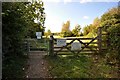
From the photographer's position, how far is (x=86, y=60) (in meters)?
12.3

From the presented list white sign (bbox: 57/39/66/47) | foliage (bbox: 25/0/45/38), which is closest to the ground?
white sign (bbox: 57/39/66/47)

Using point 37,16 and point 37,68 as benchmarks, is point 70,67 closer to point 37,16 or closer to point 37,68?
point 37,68

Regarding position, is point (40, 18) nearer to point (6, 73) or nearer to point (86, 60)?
point (86, 60)

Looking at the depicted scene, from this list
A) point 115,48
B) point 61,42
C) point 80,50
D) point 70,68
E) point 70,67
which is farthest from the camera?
point 61,42

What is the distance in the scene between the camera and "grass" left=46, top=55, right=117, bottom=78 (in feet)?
30.0

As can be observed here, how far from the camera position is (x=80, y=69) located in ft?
33.2

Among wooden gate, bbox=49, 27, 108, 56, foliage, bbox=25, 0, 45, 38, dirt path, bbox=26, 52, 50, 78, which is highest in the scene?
foliage, bbox=25, 0, 45, 38

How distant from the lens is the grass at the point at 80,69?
915 centimetres

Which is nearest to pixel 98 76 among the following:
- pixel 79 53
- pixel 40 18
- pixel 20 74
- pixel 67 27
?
pixel 20 74

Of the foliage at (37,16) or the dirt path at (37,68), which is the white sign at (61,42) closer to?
the dirt path at (37,68)

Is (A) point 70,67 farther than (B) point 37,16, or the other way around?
(B) point 37,16

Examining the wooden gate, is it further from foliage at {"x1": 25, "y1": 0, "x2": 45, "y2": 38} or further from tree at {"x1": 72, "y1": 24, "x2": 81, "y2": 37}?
tree at {"x1": 72, "y1": 24, "x2": 81, "y2": 37}

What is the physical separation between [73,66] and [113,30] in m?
3.24

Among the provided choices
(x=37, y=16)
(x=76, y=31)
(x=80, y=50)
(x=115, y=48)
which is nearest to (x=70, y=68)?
(x=115, y=48)
